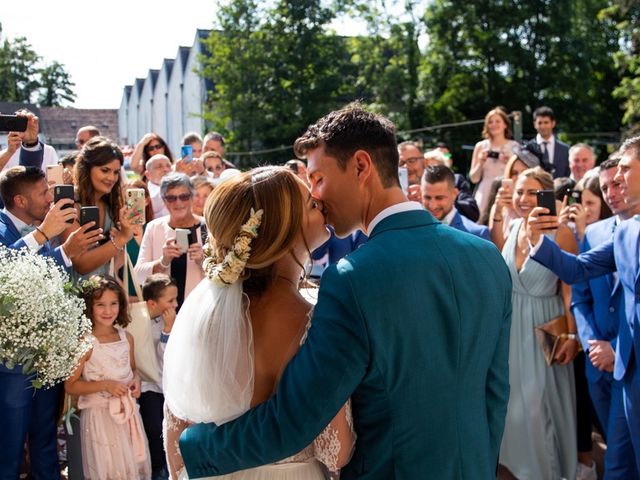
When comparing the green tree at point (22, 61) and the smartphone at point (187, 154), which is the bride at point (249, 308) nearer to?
the smartphone at point (187, 154)

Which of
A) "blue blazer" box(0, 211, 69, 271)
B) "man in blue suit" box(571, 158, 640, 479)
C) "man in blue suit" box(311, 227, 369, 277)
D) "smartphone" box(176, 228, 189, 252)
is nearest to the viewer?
"blue blazer" box(0, 211, 69, 271)

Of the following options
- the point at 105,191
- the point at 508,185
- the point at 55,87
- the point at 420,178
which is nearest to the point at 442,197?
the point at 508,185

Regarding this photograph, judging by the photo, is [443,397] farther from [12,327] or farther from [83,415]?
[83,415]

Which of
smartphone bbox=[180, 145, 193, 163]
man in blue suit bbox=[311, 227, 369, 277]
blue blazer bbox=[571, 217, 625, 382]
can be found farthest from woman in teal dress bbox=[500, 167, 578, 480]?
smartphone bbox=[180, 145, 193, 163]

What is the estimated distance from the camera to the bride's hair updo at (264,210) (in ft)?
7.41

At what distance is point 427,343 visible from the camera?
2.10 meters

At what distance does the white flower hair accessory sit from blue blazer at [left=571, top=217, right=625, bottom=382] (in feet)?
10.8

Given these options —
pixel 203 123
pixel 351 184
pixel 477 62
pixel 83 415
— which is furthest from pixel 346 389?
pixel 203 123

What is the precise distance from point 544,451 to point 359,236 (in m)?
2.07

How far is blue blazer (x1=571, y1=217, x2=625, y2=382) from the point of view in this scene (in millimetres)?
4816

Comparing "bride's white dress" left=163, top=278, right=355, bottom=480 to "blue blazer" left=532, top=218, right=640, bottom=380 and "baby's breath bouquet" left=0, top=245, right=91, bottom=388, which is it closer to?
"baby's breath bouquet" left=0, top=245, right=91, bottom=388

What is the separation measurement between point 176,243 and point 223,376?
10.9ft

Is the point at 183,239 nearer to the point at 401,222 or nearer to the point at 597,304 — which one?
the point at 597,304

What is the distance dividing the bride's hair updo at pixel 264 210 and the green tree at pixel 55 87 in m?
41.3
